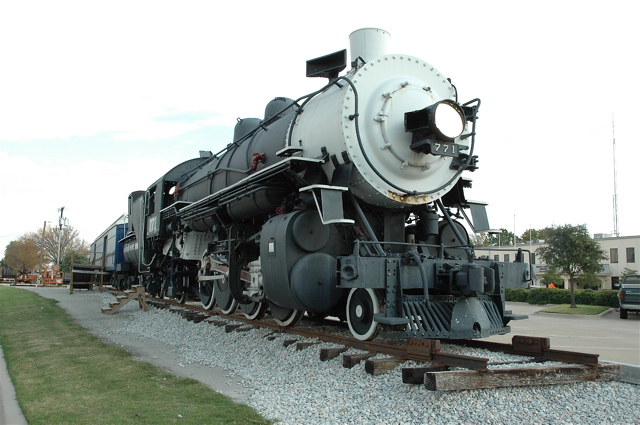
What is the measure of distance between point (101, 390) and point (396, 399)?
3.02m

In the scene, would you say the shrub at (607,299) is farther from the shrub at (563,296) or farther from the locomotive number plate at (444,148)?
the locomotive number plate at (444,148)

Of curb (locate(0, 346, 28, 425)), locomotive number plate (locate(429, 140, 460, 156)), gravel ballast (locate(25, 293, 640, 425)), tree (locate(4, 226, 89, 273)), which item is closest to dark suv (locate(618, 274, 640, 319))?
gravel ballast (locate(25, 293, 640, 425))

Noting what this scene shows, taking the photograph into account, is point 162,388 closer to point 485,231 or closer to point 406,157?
point 406,157

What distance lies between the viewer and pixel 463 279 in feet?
18.8

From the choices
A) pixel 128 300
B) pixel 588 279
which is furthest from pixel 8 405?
pixel 588 279

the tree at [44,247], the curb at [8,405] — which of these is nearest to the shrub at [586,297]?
the curb at [8,405]

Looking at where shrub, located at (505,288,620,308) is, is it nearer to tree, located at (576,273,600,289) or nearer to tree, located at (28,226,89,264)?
tree, located at (576,273,600,289)

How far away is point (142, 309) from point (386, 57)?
35.5ft

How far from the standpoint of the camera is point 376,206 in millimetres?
6844

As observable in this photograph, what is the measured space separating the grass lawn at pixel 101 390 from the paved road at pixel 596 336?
6.26 metres

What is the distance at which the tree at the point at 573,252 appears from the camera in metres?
23.0

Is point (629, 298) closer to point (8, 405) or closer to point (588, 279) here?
point (588, 279)

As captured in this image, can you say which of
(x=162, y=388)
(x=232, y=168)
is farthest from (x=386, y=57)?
(x=162, y=388)

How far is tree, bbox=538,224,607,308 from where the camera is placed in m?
23.0
